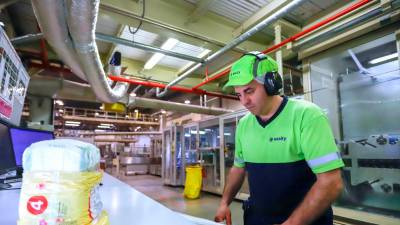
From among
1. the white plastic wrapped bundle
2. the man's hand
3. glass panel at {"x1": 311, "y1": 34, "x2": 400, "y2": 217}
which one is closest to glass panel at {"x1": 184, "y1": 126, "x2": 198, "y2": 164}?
glass panel at {"x1": 311, "y1": 34, "x2": 400, "y2": 217}

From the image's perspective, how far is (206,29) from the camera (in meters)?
3.43

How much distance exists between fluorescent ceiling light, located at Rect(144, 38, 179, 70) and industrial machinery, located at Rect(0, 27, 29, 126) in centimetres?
225

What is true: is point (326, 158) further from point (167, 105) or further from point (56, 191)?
point (167, 105)

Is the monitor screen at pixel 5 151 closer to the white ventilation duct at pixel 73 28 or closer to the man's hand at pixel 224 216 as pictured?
the white ventilation duct at pixel 73 28

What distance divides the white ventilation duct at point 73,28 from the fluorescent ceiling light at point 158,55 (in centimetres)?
137

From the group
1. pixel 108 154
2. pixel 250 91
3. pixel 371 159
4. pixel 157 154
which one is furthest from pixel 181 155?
pixel 108 154

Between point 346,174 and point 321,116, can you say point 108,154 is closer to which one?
point 346,174

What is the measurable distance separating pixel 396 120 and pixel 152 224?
3.16 metres

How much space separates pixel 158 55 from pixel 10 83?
300 centimetres

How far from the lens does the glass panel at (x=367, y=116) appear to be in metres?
2.86

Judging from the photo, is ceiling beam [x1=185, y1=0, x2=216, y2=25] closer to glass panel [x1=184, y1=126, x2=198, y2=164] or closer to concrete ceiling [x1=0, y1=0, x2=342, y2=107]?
concrete ceiling [x1=0, y1=0, x2=342, y2=107]

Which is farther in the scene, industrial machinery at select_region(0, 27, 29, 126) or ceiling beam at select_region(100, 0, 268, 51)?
ceiling beam at select_region(100, 0, 268, 51)

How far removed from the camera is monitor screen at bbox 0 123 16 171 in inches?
62.9

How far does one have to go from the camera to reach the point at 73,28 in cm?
204
